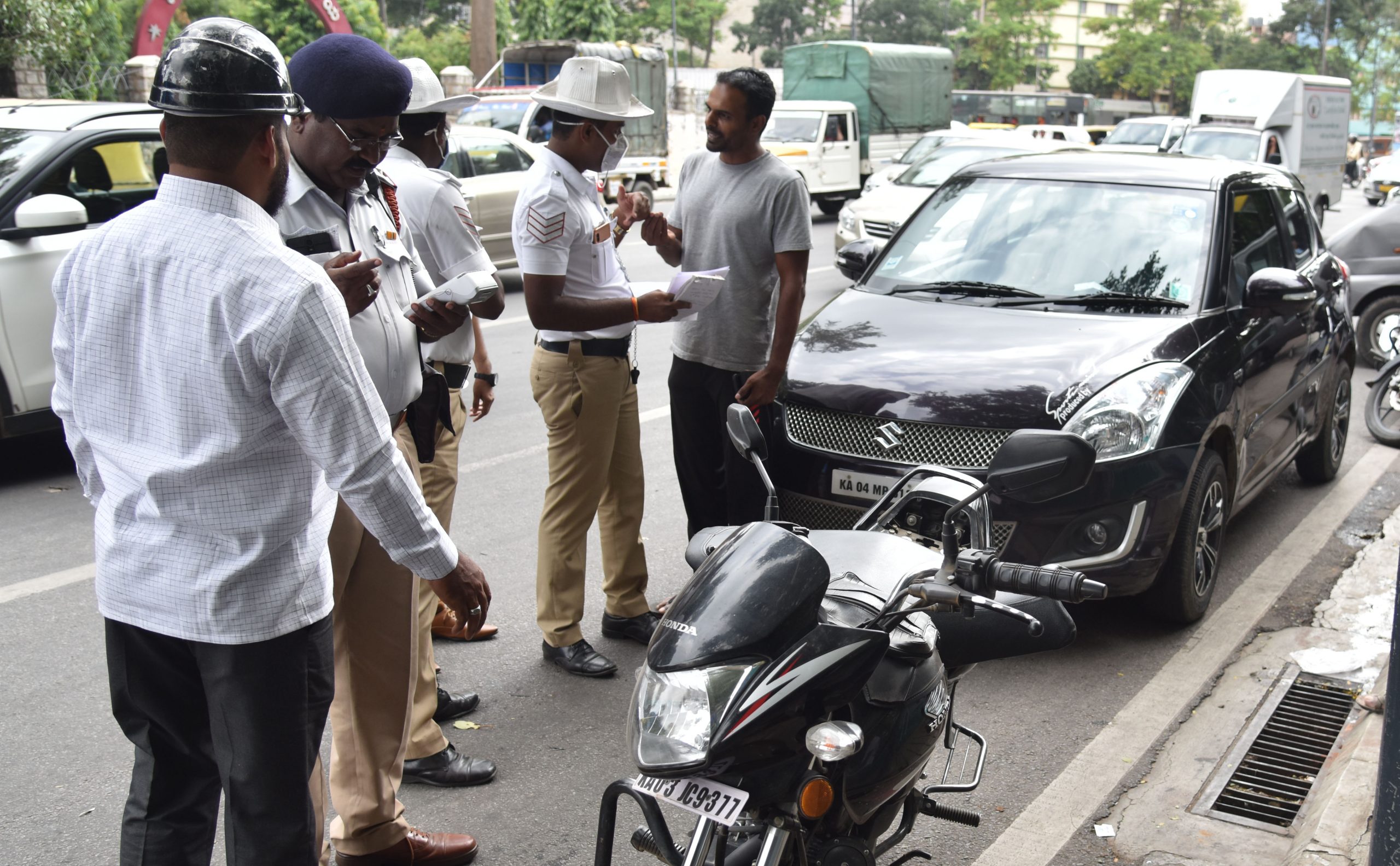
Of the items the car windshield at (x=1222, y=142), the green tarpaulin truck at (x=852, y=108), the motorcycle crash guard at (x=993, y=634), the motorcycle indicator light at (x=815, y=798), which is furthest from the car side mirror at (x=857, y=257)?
the green tarpaulin truck at (x=852, y=108)

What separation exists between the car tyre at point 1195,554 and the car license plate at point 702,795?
9.95 ft

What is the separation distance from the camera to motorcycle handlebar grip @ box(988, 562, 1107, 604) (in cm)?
207

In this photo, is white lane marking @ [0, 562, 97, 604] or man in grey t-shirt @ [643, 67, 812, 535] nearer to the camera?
man in grey t-shirt @ [643, 67, 812, 535]

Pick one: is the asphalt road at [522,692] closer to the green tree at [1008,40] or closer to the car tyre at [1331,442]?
the car tyre at [1331,442]

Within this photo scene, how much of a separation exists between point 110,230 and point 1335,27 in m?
89.7

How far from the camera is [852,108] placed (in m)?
24.8

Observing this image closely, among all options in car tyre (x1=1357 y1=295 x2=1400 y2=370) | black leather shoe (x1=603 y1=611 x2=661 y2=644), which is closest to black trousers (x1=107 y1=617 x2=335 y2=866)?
black leather shoe (x1=603 y1=611 x2=661 y2=644)

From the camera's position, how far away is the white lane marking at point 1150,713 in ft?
11.2

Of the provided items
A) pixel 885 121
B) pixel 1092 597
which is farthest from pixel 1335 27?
pixel 1092 597

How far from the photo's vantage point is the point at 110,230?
2115mm

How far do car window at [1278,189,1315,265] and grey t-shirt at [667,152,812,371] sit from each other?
307 centimetres

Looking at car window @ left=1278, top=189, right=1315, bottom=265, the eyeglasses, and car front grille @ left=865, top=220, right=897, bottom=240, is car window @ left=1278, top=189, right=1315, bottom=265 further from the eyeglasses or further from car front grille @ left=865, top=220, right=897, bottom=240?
car front grille @ left=865, top=220, right=897, bottom=240

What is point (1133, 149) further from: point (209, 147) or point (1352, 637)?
point (209, 147)

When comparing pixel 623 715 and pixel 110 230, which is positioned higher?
pixel 110 230
